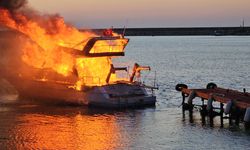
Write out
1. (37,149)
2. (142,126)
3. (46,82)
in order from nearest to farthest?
(37,149) < (142,126) < (46,82)

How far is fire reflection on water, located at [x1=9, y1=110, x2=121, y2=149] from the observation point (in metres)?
36.3

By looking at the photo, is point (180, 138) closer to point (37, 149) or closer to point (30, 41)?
point (37, 149)

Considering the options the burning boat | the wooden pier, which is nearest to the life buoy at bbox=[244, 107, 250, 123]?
the wooden pier

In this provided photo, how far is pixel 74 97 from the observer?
50906 millimetres

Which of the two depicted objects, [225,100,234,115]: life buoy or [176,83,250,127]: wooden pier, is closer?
[176,83,250,127]: wooden pier

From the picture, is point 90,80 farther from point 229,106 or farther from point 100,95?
point 229,106

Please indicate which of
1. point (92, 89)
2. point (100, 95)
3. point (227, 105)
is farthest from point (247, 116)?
point (92, 89)

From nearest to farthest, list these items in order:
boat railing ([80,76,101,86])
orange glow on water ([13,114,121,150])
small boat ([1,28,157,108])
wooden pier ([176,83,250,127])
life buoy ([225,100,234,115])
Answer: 1. orange glow on water ([13,114,121,150])
2. wooden pier ([176,83,250,127])
3. life buoy ([225,100,234,115])
4. small boat ([1,28,157,108])
5. boat railing ([80,76,101,86])

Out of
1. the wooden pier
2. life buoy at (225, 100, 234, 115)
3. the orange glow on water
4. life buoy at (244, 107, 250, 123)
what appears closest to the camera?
the orange glow on water

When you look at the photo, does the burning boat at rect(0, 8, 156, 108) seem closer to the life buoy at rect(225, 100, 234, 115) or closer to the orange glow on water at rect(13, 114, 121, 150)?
the orange glow on water at rect(13, 114, 121, 150)

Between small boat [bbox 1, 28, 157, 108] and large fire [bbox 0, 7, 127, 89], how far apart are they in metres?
0.39

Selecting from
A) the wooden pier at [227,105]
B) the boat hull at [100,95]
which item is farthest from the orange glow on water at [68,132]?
the wooden pier at [227,105]

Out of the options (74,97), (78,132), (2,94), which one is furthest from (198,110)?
(2,94)

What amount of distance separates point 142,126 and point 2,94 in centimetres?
2193
